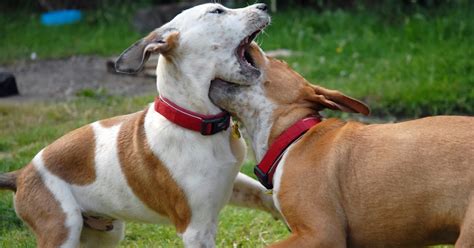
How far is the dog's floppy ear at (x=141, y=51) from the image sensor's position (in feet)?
15.8

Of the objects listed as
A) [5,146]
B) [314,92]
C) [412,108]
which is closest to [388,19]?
[412,108]

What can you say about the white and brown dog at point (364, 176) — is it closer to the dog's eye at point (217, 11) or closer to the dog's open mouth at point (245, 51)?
the dog's open mouth at point (245, 51)

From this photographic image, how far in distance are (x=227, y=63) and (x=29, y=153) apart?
2668mm

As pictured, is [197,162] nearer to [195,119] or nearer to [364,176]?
[195,119]

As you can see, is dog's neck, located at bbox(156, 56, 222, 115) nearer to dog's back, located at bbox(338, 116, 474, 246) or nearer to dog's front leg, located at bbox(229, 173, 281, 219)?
dog's front leg, located at bbox(229, 173, 281, 219)

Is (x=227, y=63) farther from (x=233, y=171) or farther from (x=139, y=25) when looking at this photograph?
(x=139, y=25)

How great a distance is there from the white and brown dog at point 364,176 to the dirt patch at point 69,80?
4438 mm

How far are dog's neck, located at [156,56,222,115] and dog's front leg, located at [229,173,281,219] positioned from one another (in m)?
0.63

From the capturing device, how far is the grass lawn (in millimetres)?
5984

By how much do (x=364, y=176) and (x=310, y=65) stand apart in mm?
4988

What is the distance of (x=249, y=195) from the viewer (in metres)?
5.38

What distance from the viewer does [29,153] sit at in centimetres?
703

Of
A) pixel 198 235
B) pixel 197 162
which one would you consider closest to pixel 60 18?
pixel 197 162

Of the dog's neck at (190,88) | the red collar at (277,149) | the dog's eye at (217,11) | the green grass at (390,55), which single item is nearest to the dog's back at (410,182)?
the red collar at (277,149)
